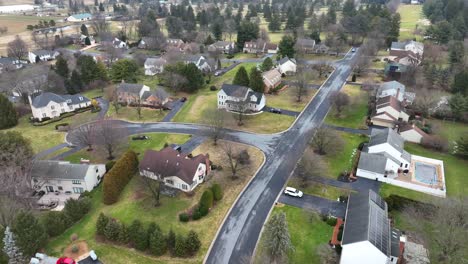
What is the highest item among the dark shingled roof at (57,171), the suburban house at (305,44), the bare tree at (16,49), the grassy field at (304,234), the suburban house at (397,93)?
the suburban house at (305,44)

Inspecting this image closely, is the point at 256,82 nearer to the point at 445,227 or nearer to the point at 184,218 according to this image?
the point at 184,218

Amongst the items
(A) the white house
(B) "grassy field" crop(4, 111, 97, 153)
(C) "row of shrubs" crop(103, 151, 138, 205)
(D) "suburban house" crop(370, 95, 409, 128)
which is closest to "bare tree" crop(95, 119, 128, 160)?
(C) "row of shrubs" crop(103, 151, 138, 205)

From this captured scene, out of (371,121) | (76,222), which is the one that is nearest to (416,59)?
(371,121)

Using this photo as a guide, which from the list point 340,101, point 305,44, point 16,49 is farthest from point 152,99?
point 16,49

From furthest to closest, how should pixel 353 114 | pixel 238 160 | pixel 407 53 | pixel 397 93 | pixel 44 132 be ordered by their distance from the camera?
pixel 407 53 < pixel 397 93 < pixel 353 114 < pixel 44 132 < pixel 238 160

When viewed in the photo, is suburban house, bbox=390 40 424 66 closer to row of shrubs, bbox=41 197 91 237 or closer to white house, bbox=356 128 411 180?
white house, bbox=356 128 411 180

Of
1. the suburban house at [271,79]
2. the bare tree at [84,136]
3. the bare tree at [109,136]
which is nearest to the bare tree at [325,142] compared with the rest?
the suburban house at [271,79]

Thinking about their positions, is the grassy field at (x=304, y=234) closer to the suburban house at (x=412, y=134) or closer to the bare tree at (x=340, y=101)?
the suburban house at (x=412, y=134)
